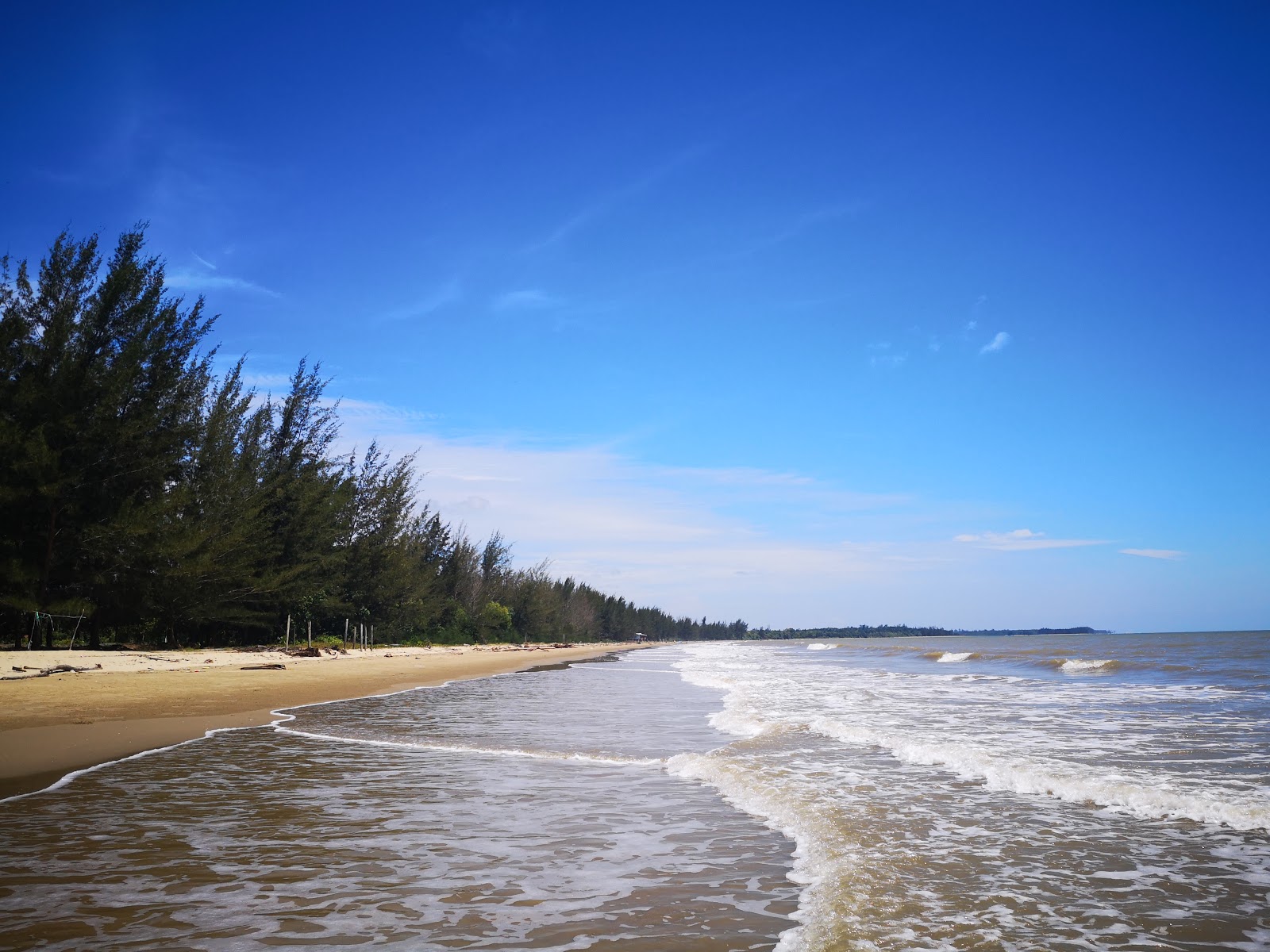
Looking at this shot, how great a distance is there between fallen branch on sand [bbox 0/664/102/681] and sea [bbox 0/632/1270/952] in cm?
995

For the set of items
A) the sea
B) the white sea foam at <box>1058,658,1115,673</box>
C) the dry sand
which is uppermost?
the sea

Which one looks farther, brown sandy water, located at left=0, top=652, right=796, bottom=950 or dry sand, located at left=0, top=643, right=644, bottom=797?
dry sand, located at left=0, top=643, right=644, bottom=797

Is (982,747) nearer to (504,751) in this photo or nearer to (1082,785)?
(1082,785)

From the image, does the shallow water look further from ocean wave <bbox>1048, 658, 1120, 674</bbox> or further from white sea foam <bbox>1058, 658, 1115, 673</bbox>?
white sea foam <bbox>1058, 658, 1115, 673</bbox>

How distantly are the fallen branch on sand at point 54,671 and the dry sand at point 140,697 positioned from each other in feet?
0.84

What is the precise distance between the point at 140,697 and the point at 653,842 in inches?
610

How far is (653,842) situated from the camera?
6.32 m

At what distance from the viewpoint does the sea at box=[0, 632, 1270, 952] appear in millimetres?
4379

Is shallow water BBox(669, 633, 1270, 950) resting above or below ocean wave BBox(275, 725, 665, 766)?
above

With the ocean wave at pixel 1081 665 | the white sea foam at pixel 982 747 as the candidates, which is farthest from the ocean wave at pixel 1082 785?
the ocean wave at pixel 1081 665

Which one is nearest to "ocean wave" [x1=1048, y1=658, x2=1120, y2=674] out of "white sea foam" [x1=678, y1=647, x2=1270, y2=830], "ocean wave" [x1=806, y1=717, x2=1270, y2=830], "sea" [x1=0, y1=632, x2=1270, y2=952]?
"white sea foam" [x1=678, y1=647, x2=1270, y2=830]

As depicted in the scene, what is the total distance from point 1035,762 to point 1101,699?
40.5 ft

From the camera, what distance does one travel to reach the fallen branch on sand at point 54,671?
18422mm

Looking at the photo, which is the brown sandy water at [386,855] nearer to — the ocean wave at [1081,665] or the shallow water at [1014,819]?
the shallow water at [1014,819]
